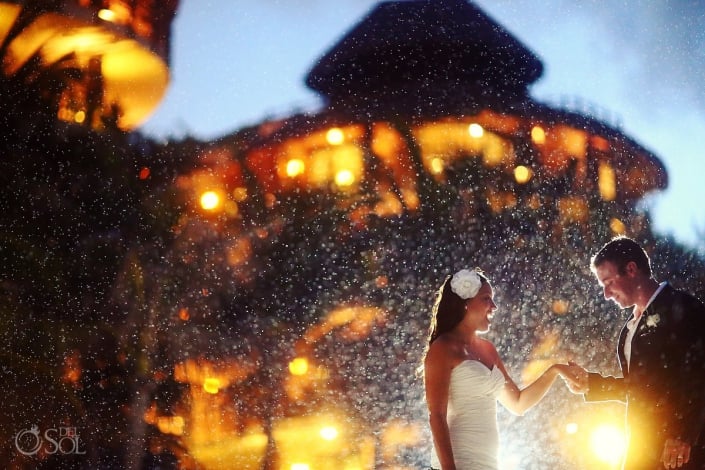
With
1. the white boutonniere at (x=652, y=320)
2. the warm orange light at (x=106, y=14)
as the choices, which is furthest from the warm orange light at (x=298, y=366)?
the warm orange light at (x=106, y=14)

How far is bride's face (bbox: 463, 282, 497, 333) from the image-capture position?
2916mm

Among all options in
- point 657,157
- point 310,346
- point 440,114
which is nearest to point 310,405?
point 310,346

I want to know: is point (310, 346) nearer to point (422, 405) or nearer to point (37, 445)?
point (422, 405)

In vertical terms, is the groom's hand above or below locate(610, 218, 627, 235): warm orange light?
below

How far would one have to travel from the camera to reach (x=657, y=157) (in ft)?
54.3

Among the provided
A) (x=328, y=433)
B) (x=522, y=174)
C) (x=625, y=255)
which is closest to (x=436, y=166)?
(x=522, y=174)

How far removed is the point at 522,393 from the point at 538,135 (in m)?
13.9

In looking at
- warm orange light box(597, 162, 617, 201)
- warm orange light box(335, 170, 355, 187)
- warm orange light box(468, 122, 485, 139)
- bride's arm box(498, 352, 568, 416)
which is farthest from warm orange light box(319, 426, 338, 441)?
warm orange light box(597, 162, 617, 201)

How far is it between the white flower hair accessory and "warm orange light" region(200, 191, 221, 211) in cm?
1252

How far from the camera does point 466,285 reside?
9.59 ft

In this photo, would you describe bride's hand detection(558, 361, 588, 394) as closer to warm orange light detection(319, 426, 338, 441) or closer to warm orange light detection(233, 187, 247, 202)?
warm orange light detection(319, 426, 338, 441)

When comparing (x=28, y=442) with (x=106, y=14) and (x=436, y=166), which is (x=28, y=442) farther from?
(x=106, y=14)

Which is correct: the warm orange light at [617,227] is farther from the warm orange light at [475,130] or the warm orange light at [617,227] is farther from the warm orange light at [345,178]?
the warm orange light at [345,178]

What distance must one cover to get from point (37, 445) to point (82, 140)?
582 cm
